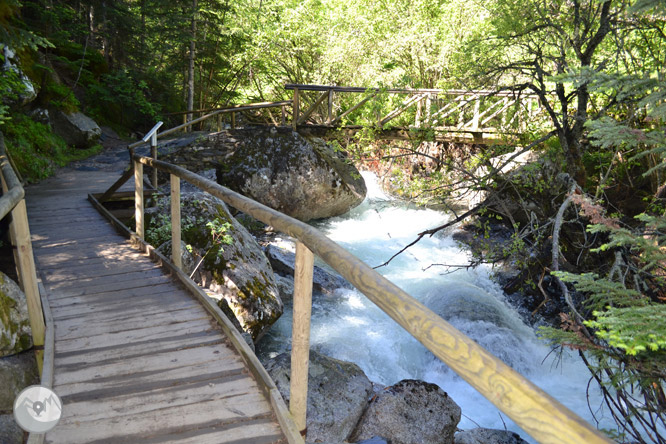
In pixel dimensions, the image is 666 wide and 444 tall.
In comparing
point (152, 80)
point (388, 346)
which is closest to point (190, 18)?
point (152, 80)

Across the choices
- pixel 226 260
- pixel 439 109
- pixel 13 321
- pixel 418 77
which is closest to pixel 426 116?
pixel 439 109

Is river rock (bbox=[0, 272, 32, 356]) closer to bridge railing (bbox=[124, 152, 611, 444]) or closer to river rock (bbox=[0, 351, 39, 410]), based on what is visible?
river rock (bbox=[0, 351, 39, 410])

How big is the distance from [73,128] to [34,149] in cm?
298

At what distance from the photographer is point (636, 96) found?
4.86 meters

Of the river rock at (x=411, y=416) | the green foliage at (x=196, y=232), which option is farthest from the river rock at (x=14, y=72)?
the river rock at (x=411, y=416)

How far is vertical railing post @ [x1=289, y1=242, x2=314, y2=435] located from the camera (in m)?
1.90

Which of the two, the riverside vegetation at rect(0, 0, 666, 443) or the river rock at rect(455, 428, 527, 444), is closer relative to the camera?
the river rock at rect(455, 428, 527, 444)

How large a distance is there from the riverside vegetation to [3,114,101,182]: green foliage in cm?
5

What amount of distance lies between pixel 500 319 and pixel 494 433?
11.0ft

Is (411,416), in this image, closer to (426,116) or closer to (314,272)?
(314,272)

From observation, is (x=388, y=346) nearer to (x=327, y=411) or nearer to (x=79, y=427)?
(x=327, y=411)

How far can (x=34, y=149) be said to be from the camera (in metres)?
10.4

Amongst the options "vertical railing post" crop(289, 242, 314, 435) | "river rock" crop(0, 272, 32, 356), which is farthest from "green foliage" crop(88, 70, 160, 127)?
"vertical railing post" crop(289, 242, 314, 435)

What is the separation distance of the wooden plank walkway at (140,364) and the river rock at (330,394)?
123 cm
